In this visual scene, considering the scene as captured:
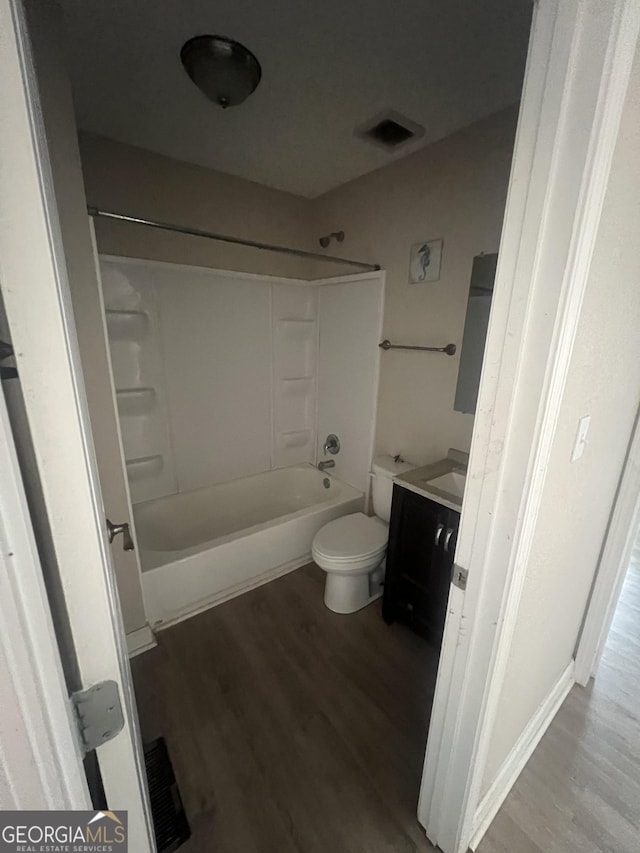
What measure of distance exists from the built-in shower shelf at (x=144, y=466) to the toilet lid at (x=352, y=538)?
122 cm

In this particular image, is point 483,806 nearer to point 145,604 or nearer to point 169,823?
point 169,823

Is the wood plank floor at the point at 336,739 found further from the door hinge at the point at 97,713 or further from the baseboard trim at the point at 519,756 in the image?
the door hinge at the point at 97,713

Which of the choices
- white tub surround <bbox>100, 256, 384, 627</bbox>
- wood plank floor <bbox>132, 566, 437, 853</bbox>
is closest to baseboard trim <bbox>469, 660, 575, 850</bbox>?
wood plank floor <bbox>132, 566, 437, 853</bbox>

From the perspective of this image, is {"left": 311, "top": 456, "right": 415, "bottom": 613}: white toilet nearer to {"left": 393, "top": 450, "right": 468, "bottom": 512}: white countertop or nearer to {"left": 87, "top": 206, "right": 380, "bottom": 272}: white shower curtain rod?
{"left": 393, "top": 450, "right": 468, "bottom": 512}: white countertop

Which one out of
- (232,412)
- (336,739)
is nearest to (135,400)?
(232,412)

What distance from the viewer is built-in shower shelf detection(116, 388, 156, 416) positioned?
7.40 ft

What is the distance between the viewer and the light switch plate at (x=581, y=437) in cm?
92

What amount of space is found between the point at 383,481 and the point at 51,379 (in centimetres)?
208

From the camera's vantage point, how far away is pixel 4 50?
29 cm

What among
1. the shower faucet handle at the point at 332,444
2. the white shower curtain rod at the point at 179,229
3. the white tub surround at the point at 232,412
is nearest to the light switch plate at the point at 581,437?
the white tub surround at the point at 232,412

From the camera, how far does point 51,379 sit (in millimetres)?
366

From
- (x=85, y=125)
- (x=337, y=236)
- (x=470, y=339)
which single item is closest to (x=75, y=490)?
(x=470, y=339)

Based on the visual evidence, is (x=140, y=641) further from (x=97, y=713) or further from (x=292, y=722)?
(x=97, y=713)

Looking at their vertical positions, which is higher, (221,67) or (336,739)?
(221,67)
